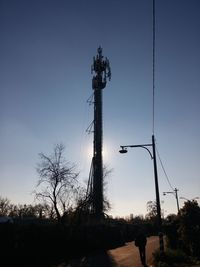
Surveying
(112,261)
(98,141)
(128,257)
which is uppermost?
(98,141)

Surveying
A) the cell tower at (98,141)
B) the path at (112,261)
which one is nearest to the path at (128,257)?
the path at (112,261)

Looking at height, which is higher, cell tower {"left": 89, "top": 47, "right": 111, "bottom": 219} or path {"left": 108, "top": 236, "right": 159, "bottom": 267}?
cell tower {"left": 89, "top": 47, "right": 111, "bottom": 219}

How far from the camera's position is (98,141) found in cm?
4488

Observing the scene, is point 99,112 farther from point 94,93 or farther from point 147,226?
point 147,226

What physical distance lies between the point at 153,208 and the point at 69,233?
82.2 m

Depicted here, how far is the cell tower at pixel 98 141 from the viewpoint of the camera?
4222 cm

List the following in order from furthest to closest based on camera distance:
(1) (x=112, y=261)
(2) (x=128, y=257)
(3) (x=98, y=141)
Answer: (3) (x=98, y=141) → (2) (x=128, y=257) → (1) (x=112, y=261)

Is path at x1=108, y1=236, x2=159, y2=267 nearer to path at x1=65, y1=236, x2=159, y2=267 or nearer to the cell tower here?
path at x1=65, y1=236, x2=159, y2=267

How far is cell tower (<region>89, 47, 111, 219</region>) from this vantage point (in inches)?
1662

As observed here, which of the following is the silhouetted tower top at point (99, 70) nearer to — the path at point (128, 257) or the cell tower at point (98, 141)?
the cell tower at point (98, 141)

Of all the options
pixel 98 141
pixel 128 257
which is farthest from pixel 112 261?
pixel 98 141

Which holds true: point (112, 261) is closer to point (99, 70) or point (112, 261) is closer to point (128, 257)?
point (128, 257)

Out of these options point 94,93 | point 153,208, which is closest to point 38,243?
point 94,93

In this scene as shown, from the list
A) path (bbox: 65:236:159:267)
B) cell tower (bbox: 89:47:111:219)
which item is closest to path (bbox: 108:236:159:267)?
path (bbox: 65:236:159:267)
